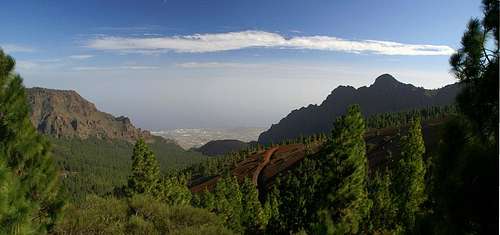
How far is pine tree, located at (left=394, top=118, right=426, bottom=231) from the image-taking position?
39125 millimetres

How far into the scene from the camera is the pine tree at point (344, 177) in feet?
94.8

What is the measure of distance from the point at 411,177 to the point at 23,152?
3408 cm

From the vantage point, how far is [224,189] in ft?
252

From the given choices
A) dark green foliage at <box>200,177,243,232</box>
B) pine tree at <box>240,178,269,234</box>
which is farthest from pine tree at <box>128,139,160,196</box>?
pine tree at <box>240,178,269,234</box>

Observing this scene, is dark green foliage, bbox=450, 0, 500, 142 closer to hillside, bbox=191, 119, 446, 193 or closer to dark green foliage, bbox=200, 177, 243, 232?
dark green foliage, bbox=200, 177, 243, 232

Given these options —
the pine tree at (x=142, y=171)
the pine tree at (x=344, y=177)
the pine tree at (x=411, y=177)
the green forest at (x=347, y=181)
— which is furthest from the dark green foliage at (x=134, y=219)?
the pine tree at (x=411, y=177)

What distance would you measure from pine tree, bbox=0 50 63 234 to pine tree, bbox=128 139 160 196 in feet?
98.9

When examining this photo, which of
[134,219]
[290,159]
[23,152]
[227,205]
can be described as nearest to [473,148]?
[23,152]

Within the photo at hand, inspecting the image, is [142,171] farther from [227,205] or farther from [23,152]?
[23,152]

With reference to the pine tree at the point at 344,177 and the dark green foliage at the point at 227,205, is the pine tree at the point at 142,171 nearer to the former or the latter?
the dark green foliage at the point at 227,205

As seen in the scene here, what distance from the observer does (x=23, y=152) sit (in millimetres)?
16344

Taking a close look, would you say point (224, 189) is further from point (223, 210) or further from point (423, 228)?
point (423, 228)

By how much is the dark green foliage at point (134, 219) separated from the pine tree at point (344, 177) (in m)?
8.03

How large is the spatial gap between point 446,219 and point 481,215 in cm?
94
